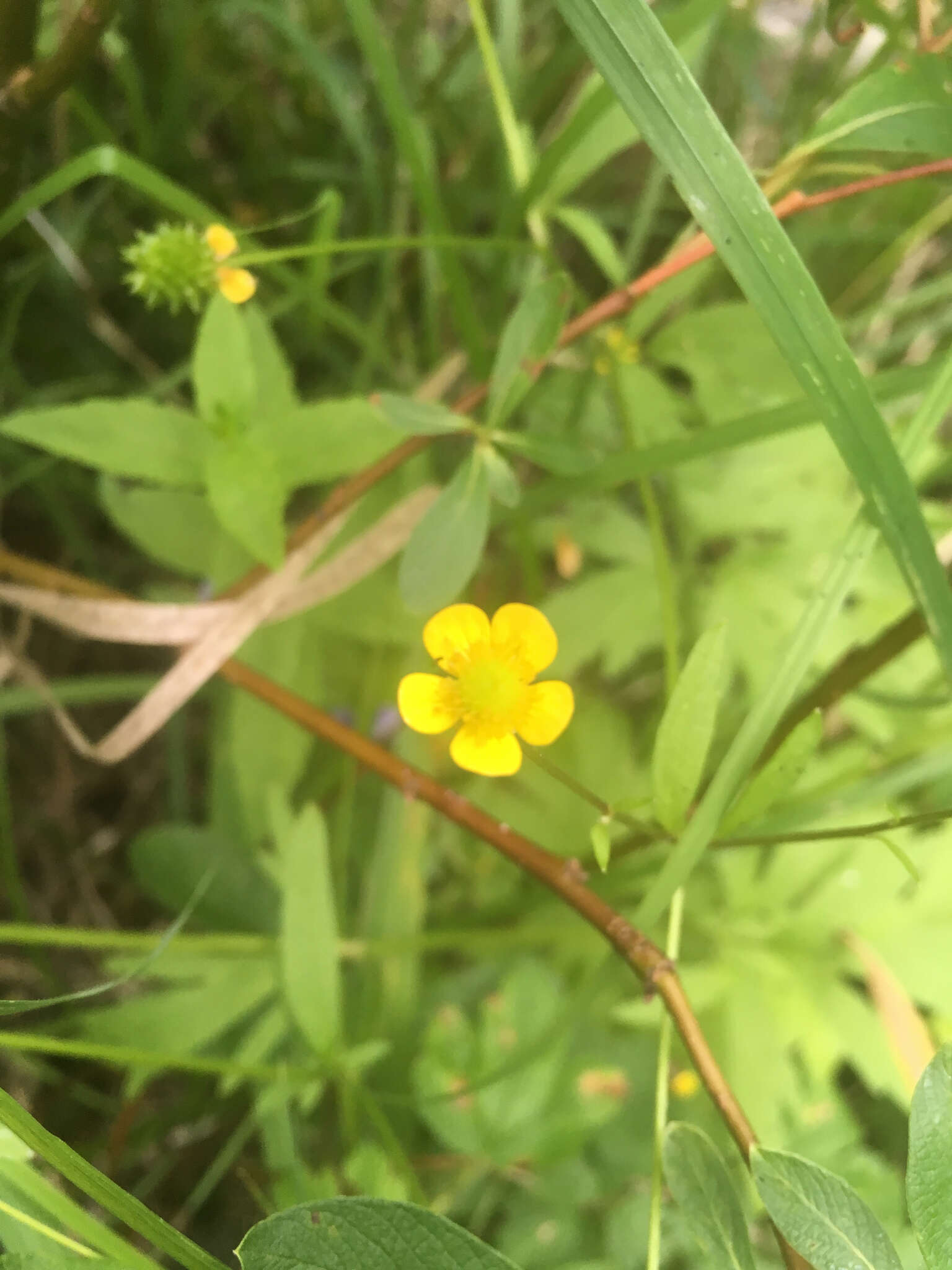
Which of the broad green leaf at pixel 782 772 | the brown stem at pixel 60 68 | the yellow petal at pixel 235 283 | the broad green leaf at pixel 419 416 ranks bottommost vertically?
the broad green leaf at pixel 782 772

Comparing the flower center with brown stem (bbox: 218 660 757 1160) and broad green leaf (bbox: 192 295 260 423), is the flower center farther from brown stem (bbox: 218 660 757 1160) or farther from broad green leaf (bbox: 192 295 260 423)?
broad green leaf (bbox: 192 295 260 423)

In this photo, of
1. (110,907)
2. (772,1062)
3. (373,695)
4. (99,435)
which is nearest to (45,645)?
(110,907)

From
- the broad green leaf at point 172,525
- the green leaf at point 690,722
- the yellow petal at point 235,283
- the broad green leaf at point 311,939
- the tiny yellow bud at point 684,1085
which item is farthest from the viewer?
the tiny yellow bud at point 684,1085

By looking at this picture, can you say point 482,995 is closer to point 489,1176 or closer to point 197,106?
point 489,1176

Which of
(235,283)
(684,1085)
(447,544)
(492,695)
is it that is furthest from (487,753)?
(684,1085)

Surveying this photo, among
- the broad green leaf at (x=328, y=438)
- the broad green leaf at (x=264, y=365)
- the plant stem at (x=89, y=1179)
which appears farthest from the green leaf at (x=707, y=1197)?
the broad green leaf at (x=264, y=365)

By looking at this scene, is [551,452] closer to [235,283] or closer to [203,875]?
[235,283]

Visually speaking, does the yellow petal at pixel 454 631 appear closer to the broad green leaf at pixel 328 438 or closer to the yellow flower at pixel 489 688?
the yellow flower at pixel 489 688
